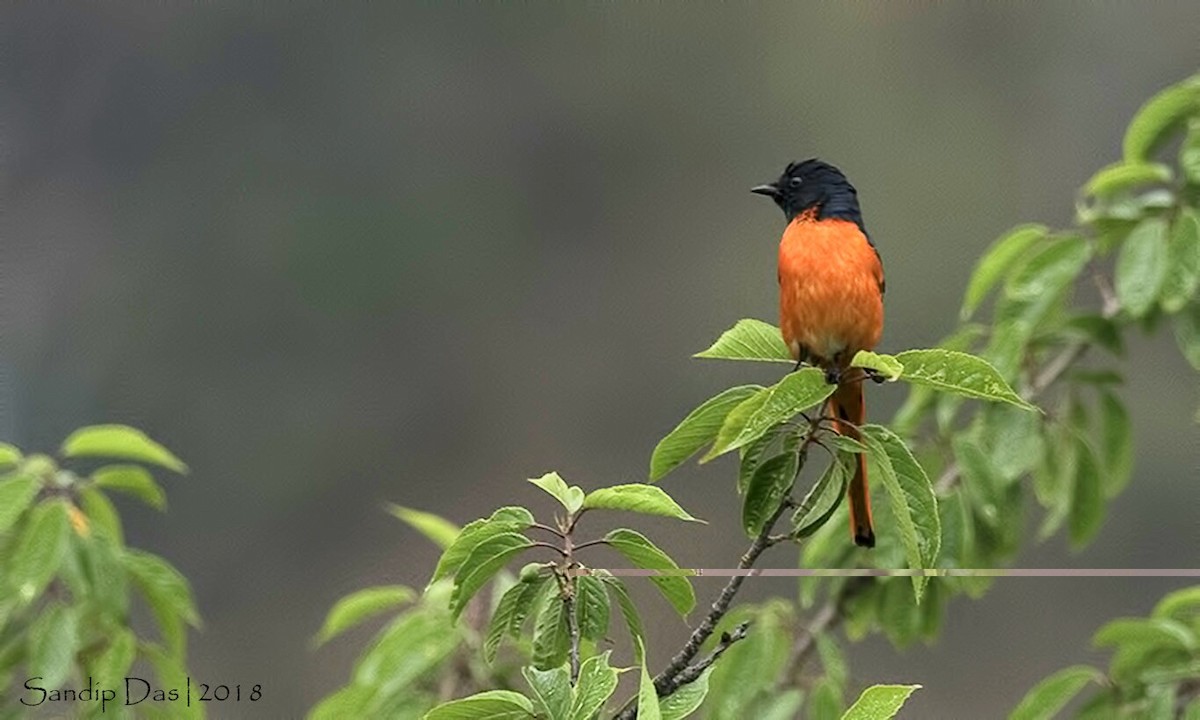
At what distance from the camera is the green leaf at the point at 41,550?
96cm

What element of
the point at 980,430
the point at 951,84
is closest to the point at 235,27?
the point at 951,84

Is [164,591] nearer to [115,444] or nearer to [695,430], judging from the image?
[115,444]

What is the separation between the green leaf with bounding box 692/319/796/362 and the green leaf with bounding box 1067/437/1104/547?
23.7 inches

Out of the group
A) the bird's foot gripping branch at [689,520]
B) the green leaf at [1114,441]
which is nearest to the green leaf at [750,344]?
the bird's foot gripping branch at [689,520]

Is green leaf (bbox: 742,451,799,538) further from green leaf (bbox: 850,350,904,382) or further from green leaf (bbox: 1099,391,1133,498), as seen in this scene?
green leaf (bbox: 1099,391,1133,498)

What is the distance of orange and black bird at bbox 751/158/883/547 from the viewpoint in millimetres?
853

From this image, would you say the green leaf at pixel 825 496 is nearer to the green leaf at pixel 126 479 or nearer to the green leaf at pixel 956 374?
the green leaf at pixel 956 374

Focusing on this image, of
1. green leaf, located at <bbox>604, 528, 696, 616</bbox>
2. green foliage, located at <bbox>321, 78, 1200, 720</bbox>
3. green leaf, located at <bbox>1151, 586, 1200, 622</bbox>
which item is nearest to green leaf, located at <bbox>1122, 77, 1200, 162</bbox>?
green foliage, located at <bbox>321, 78, 1200, 720</bbox>

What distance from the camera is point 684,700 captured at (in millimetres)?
590

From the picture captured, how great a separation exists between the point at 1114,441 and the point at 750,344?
73cm

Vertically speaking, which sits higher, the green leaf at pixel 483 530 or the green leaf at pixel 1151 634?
the green leaf at pixel 483 530

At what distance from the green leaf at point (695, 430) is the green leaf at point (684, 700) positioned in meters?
0.09

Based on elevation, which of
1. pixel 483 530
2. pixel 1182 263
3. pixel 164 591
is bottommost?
pixel 164 591

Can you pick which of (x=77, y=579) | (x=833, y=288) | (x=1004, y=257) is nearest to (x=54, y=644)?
(x=77, y=579)
